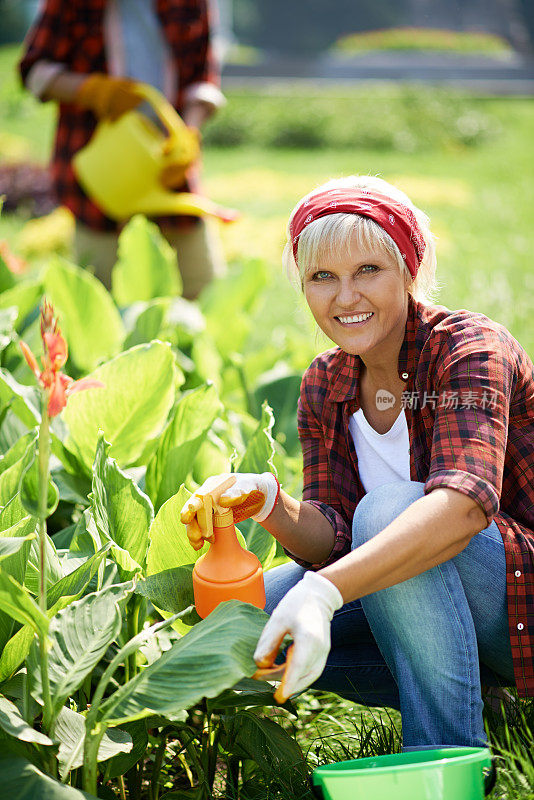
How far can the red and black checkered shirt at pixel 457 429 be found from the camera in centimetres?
133

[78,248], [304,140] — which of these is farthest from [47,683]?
[304,140]

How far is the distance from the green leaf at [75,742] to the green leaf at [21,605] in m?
0.15

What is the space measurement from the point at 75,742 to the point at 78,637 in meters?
0.14

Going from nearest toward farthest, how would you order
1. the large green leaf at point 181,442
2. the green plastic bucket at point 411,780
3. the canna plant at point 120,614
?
1. the green plastic bucket at point 411,780
2. the canna plant at point 120,614
3. the large green leaf at point 181,442

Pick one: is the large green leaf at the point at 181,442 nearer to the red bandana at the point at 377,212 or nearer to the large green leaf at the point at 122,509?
the large green leaf at the point at 122,509

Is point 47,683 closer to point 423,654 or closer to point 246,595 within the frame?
point 246,595

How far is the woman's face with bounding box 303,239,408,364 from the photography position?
1.48m

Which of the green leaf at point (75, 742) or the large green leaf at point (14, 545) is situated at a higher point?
the large green leaf at point (14, 545)

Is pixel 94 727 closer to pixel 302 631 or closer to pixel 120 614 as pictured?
pixel 120 614

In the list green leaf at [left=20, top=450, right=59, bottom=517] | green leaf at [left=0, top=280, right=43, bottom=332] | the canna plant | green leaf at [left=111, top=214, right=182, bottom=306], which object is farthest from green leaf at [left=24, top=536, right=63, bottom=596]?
green leaf at [left=111, top=214, right=182, bottom=306]

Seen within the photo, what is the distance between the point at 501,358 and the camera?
1422 millimetres

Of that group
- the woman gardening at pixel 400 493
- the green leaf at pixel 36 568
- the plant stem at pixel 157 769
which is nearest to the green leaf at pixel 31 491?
the green leaf at pixel 36 568

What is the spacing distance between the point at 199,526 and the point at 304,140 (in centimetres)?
1096

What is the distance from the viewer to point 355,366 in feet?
5.44
